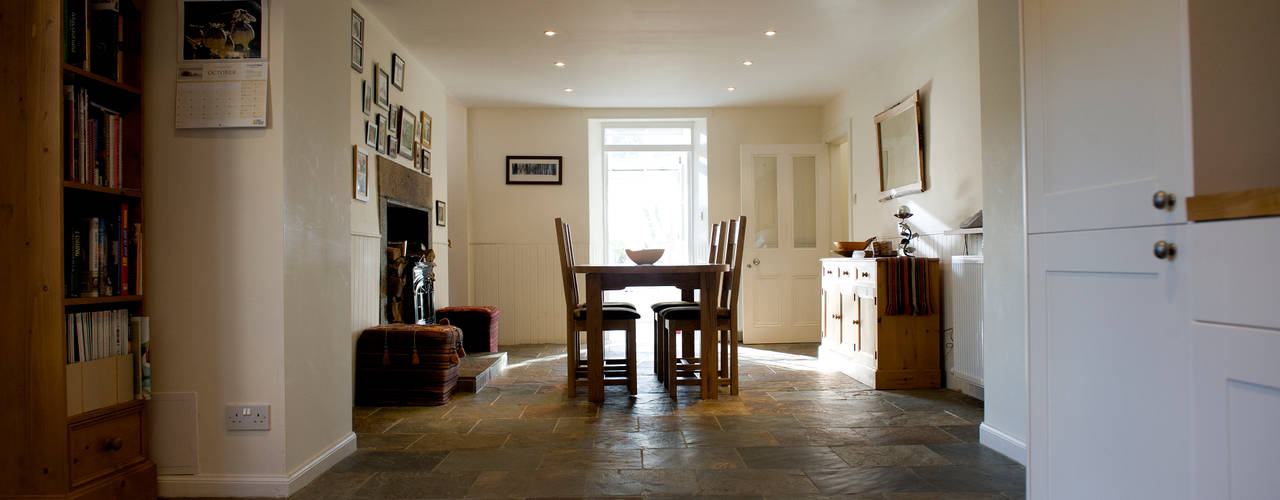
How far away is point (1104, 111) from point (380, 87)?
390cm

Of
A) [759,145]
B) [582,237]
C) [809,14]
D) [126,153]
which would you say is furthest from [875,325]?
[126,153]

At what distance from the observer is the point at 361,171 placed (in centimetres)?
383

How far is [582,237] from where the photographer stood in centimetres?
644

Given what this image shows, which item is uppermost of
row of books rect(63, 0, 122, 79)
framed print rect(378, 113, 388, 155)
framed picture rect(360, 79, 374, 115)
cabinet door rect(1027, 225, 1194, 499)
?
framed picture rect(360, 79, 374, 115)

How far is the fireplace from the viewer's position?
4.25 meters

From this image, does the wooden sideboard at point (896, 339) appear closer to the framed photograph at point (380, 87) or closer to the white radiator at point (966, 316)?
the white radiator at point (966, 316)

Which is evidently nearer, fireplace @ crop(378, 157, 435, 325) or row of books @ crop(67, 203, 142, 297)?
row of books @ crop(67, 203, 142, 297)

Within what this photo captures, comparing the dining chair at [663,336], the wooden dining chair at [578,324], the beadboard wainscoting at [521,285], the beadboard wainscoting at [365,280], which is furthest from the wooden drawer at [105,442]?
the beadboard wainscoting at [521,285]

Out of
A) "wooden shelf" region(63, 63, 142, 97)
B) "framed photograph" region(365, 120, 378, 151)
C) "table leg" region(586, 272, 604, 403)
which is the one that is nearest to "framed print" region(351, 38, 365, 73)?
"framed photograph" region(365, 120, 378, 151)

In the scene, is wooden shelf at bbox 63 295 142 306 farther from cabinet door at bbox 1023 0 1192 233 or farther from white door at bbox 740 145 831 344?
white door at bbox 740 145 831 344

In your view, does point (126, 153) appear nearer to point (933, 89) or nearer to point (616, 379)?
point (616, 379)

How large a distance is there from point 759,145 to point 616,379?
10.6 ft

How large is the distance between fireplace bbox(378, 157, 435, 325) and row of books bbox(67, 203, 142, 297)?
82.6 inches

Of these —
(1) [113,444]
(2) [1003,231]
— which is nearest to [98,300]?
(1) [113,444]
